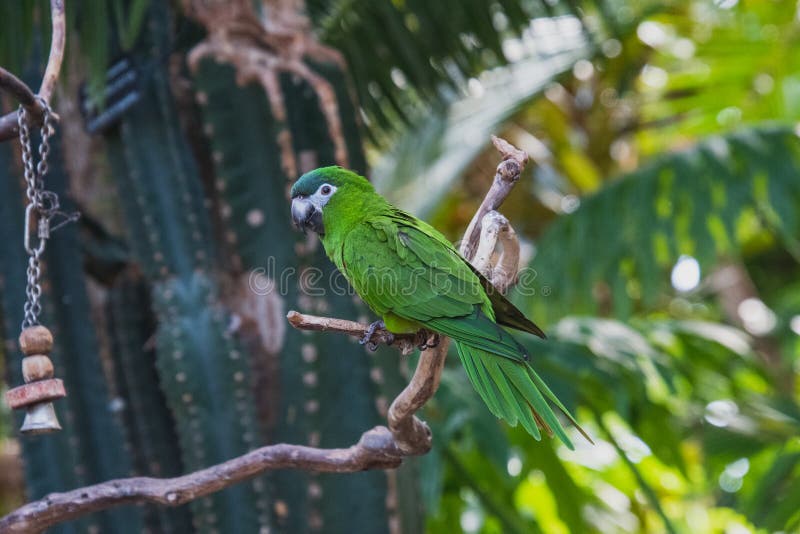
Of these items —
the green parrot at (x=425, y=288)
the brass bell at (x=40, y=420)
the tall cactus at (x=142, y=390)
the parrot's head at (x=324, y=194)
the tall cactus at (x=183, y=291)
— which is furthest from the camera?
the tall cactus at (x=142, y=390)

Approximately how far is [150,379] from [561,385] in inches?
53.2

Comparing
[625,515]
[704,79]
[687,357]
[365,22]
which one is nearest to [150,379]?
[365,22]

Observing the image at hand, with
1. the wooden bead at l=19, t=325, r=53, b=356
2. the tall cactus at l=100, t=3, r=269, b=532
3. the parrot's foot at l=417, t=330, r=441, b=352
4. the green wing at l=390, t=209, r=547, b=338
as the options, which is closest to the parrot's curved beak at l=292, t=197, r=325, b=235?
the green wing at l=390, t=209, r=547, b=338

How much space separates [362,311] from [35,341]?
44.9 inches

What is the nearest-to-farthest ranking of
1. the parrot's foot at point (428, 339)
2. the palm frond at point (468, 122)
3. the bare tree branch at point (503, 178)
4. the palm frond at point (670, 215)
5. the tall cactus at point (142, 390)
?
1. the bare tree branch at point (503, 178)
2. the parrot's foot at point (428, 339)
3. the tall cactus at point (142, 390)
4. the palm frond at point (670, 215)
5. the palm frond at point (468, 122)

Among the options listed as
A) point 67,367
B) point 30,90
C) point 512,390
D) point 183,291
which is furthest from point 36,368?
point 67,367

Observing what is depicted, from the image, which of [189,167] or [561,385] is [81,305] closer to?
[189,167]

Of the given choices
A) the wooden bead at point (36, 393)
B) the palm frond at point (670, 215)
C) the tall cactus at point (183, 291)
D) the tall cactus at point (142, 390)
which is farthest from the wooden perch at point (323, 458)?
the palm frond at point (670, 215)

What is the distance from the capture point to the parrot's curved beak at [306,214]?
219 cm

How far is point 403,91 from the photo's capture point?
3.75 meters

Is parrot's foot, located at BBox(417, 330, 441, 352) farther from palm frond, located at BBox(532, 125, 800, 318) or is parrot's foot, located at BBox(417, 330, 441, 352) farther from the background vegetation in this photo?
palm frond, located at BBox(532, 125, 800, 318)

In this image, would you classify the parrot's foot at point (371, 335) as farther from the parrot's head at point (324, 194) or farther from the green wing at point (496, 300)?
the parrot's head at point (324, 194)

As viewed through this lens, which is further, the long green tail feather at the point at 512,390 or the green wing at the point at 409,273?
the green wing at the point at 409,273

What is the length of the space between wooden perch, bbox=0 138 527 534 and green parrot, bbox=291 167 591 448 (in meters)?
0.07
